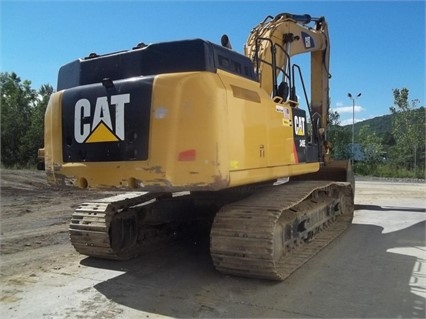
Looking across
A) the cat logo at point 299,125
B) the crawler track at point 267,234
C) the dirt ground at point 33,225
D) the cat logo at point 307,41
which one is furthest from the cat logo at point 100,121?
the cat logo at point 307,41

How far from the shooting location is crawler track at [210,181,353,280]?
437cm

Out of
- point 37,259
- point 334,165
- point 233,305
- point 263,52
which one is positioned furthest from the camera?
point 334,165

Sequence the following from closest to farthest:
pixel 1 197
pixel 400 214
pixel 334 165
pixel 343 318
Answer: pixel 343 318, pixel 334 165, pixel 400 214, pixel 1 197

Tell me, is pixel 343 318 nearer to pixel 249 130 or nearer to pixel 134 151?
pixel 249 130

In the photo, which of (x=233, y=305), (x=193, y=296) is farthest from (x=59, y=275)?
(x=233, y=305)

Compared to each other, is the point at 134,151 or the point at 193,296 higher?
the point at 134,151

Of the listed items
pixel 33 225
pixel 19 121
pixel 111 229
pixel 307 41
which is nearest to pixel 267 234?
pixel 111 229

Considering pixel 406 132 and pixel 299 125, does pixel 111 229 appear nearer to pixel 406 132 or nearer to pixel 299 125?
pixel 299 125

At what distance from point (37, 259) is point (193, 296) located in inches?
96.7

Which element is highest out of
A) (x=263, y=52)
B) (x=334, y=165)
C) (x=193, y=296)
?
(x=263, y=52)

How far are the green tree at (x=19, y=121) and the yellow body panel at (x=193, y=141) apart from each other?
1274 inches

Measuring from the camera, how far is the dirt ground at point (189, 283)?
389 centimetres

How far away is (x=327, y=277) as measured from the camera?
479cm

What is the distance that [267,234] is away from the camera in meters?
4.31
